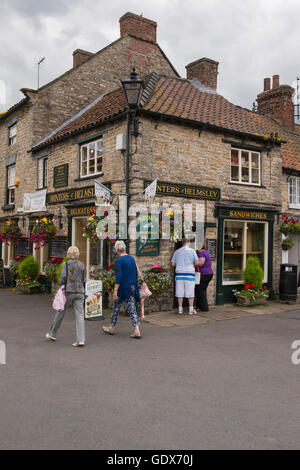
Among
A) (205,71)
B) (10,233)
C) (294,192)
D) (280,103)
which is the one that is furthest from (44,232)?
(280,103)

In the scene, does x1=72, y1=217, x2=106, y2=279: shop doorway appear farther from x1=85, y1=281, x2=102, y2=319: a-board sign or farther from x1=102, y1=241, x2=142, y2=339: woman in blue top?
x1=102, y1=241, x2=142, y2=339: woman in blue top

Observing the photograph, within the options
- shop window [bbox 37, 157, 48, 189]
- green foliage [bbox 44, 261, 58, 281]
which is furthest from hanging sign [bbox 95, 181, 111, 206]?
shop window [bbox 37, 157, 48, 189]

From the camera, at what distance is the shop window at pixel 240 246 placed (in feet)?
42.0

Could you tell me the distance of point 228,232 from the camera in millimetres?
12852

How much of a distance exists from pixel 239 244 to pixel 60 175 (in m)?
6.51

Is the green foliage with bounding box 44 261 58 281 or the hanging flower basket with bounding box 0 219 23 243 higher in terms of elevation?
the hanging flower basket with bounding box 0 219 23 243

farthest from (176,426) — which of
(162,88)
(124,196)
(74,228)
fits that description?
(162,88)

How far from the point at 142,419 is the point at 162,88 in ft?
35.5

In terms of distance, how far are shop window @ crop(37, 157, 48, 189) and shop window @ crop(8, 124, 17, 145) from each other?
10.3 ft

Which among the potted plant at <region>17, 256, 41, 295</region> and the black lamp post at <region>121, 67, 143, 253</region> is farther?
the potted plant at <region>17, 256, 41, 295</region>

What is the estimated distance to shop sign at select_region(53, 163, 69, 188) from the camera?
45.2ft

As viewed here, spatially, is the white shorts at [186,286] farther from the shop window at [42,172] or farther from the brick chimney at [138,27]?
the brick chimney at [138,27]

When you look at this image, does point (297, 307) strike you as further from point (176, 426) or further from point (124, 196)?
point (176, 426)

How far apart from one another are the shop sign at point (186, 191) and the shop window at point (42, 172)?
243 inches
